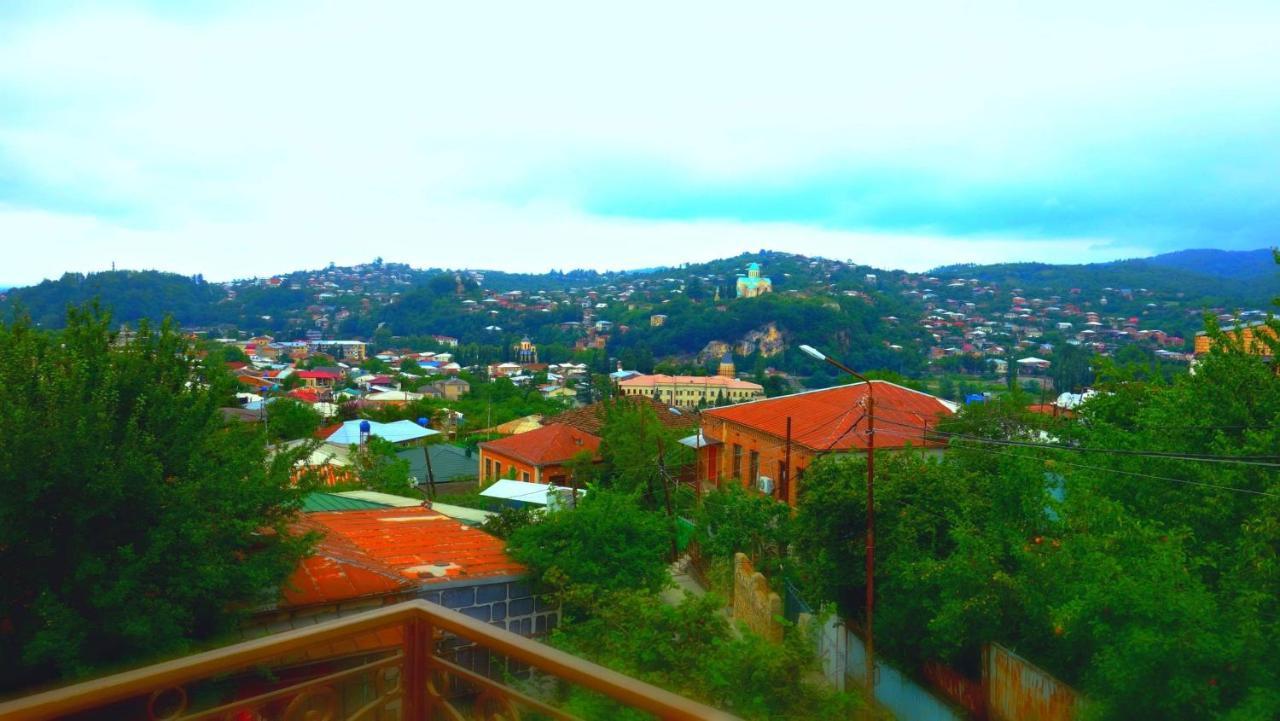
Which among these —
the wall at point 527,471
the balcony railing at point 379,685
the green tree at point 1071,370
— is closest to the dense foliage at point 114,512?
the balcony railing at point 379,685

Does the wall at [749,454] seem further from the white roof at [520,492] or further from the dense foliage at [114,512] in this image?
the dense foliage at [114,512]

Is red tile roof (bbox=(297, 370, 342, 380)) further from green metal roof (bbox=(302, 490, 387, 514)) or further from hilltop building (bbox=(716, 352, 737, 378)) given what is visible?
green metal roof (bbox=(302, 490, 387, 514))

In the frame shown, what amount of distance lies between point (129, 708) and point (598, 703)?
161 centimetres

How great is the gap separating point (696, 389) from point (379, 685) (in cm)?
7651

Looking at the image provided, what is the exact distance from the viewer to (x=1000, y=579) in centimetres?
916

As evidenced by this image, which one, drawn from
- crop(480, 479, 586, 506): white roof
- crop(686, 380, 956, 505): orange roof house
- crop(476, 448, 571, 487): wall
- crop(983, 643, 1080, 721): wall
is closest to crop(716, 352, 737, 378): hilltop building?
crop(476, 448, 571, 487): wall

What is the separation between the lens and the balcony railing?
174cm

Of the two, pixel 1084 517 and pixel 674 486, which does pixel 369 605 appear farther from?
pixel 674 486

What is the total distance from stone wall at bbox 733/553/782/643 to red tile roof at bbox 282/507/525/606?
152 inches

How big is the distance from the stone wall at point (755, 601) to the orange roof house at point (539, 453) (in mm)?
13116

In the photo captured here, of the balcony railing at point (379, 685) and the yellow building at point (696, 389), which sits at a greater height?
the balcony railing at point (379, 685)

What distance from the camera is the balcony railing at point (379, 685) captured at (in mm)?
1740

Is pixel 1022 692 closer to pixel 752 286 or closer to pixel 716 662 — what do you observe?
pixel 716 662

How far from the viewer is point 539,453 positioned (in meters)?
28.4
